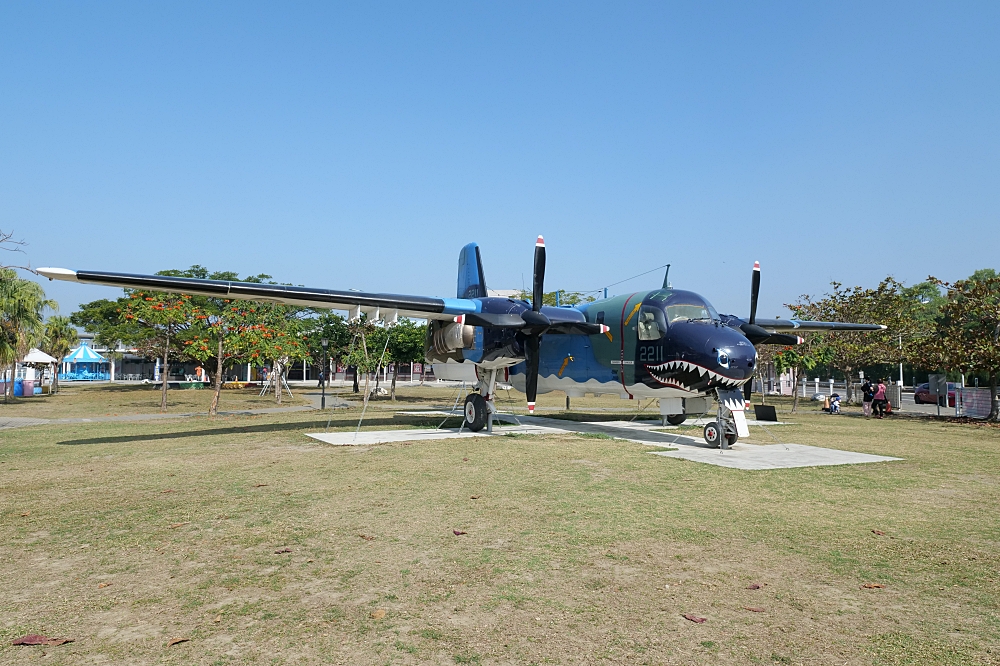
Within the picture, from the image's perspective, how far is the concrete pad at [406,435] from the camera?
15.2 metres

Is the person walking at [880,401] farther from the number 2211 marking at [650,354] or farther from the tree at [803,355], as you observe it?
the number 2211 marking at [650,354]

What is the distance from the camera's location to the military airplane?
13.9 metres

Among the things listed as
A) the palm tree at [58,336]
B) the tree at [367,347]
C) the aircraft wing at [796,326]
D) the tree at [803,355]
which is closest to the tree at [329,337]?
the tree at [367,347]

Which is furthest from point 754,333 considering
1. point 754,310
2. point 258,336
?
point 258,336

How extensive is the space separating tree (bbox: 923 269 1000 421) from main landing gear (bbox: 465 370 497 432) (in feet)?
61.2

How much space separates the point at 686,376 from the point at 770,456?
8.18 feet

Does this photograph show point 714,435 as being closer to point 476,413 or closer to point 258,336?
point 476,413

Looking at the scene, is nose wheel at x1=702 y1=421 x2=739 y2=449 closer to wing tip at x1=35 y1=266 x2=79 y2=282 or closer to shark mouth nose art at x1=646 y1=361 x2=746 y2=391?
shark mouth nose art at x1=646 y1=361 x2=746 y2=391

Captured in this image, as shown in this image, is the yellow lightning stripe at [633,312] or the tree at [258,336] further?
the tree at [258,336]

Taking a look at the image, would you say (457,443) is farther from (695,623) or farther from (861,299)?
(861,299)

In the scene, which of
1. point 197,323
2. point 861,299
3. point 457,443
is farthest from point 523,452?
point 861,299

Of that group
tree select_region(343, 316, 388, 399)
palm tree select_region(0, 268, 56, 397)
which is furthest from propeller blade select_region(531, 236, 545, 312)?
palm tree select_region(0, 268, 56, 397)

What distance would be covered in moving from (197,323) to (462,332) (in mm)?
12919

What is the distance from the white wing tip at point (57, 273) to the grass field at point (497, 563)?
338cm
